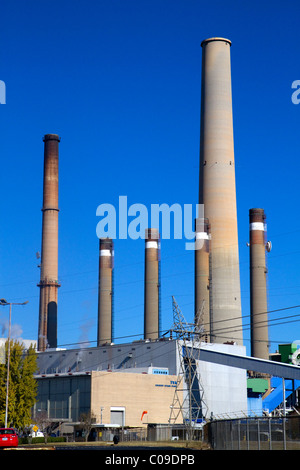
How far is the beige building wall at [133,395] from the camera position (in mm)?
75500

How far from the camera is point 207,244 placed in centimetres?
9844

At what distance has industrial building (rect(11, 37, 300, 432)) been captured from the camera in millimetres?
77125

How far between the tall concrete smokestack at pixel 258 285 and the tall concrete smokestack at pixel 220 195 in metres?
4.22

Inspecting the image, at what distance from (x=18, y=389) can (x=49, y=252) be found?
2133 inches

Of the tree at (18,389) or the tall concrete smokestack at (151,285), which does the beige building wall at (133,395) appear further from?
the tall concrete smokestack at (151,285)

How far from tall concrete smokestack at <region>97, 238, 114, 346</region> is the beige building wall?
3169 cm

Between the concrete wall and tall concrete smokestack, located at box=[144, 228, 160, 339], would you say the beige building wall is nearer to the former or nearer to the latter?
the concrete wall

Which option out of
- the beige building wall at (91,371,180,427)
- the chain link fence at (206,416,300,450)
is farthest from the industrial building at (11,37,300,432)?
the chain link fence at (206,416,300,450)

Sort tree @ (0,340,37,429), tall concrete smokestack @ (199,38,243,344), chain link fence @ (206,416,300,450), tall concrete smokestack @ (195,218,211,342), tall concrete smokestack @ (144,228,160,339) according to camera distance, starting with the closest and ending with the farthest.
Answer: chain link fence @ (206,416,300,450)
tree @ (0,340,37,429)
tall concrete smokestack @ (199,38,243,344)
tall concrete smokestack @ (195,218,211,342)
tall concrete smokestack @ (144,228,160,339)

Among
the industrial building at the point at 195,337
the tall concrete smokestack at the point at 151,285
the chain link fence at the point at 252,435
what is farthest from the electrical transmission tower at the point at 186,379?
the chain link fence at the point at 252,435

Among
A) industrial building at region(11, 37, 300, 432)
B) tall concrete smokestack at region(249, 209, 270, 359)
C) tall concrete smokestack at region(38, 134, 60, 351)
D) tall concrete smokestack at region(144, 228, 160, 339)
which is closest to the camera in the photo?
industrial building at region(11, 37, 300, 432)

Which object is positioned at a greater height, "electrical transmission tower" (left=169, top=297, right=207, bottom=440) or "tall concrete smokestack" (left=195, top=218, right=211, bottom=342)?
"tall concrete smokestack" (left=195, top=218, right=211, bottom=342)

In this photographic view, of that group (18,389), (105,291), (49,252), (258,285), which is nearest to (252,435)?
(18,389)

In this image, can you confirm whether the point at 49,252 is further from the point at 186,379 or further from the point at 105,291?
the point at 186,379
